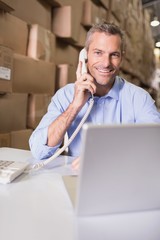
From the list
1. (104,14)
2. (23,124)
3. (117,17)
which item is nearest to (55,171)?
(23,124)

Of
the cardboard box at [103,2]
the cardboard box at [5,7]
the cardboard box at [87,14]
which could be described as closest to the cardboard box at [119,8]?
the cardboard box at [103,2]

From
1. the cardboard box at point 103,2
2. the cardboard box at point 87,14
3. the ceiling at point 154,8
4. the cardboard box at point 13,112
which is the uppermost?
→ the ceiling at point 154,8

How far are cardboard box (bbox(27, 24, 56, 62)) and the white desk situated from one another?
1.19 meters

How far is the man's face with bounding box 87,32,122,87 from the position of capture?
1257 mm

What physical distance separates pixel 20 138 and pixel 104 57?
2.14 ft

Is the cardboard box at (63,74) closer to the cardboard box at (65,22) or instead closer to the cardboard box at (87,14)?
the cardboard box at (65,22)

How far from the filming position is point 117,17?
3.21m

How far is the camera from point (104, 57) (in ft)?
4.17

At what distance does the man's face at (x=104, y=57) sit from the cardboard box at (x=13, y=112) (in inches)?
19.1

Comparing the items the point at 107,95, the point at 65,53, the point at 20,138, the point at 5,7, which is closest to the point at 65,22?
the point at 65,53

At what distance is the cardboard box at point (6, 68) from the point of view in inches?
55.4

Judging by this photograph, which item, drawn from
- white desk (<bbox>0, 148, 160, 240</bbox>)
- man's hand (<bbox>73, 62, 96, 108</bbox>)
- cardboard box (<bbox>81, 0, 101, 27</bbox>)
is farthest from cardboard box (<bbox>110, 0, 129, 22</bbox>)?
white desk (<bbox>0, 148, 160, 240</bbox>)

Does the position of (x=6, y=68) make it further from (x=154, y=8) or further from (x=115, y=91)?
(x=154, y=8)

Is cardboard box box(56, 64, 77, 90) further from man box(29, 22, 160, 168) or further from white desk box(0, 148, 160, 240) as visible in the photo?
white desk box(0, 148, 160, 240)
